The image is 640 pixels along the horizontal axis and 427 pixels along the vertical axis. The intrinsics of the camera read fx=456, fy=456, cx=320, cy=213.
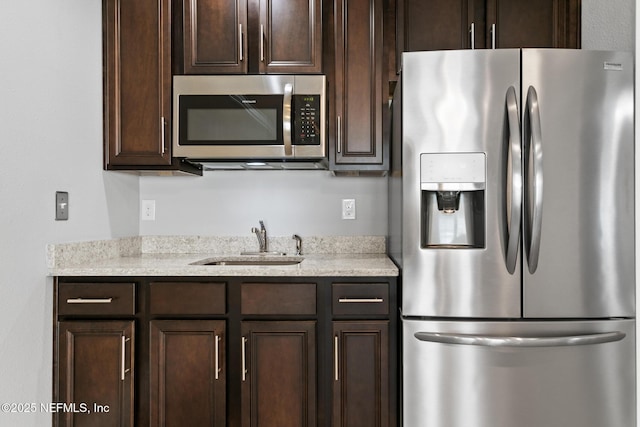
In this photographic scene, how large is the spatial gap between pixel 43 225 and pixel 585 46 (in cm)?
248

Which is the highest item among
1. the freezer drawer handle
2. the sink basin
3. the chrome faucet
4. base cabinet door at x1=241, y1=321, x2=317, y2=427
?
the chrome faucet

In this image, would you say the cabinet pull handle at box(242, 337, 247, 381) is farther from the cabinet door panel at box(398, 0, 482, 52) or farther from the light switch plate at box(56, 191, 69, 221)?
the cabinet door panel at box(398, 0, 482, 52)

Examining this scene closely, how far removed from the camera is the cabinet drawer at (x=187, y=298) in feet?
6.02

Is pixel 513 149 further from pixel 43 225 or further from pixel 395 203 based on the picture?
pixel 43 225

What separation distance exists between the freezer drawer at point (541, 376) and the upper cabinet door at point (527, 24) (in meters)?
1.27

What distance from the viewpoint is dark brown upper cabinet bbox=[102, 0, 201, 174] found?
2.13 meters

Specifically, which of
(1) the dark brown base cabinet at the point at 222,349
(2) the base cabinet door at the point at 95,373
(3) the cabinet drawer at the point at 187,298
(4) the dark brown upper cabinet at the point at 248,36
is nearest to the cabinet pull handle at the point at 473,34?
(4) the dark brown upper cabinet at the point at 248,36

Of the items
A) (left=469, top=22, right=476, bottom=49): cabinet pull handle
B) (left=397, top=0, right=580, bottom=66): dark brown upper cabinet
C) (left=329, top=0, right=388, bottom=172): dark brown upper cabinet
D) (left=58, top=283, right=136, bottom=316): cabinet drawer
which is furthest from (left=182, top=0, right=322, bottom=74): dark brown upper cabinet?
(left=58, top=283, right=136, bottom=316): cabinet drawer

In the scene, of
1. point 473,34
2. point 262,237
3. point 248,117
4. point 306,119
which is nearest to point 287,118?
point 306,119

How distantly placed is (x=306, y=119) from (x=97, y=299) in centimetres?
117

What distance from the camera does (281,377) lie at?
5.99ft

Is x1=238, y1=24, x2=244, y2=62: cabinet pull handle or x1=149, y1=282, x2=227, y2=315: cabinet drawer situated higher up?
x1=238, y1=24, x2=244, y2=62: cabinet pull handle

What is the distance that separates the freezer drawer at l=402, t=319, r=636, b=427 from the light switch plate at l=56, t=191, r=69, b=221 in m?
1.59

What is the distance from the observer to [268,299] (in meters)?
1.84
